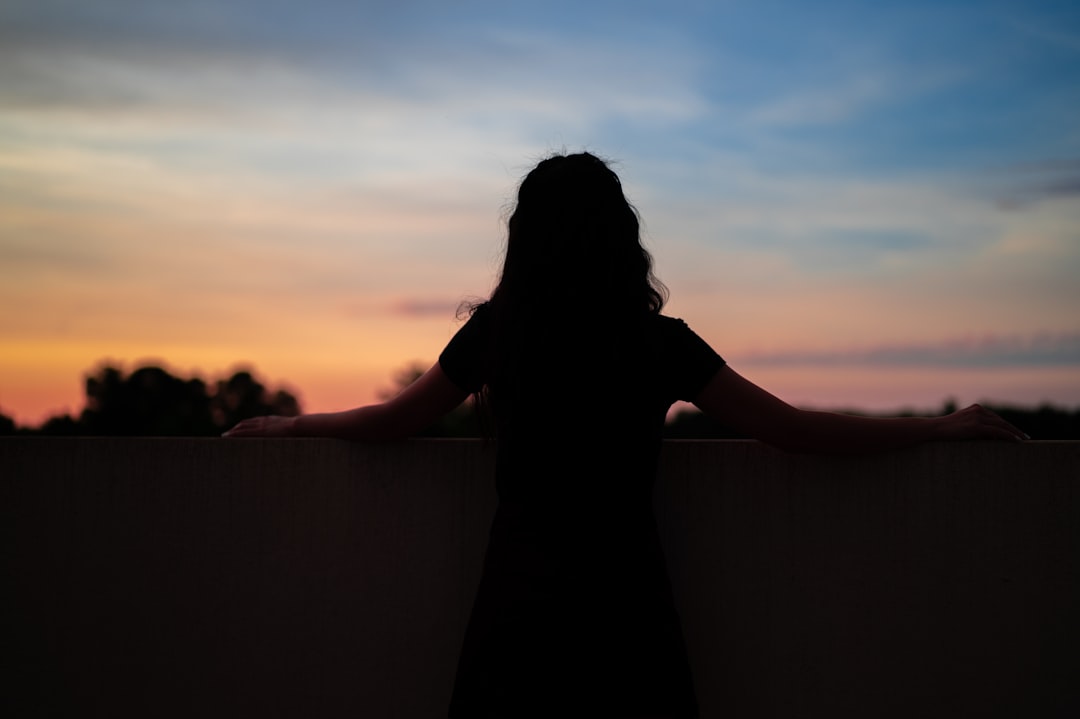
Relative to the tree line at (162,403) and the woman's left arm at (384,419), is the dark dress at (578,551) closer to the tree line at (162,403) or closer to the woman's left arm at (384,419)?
the woman's left arm at (384,419)

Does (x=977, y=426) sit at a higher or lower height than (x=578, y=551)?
higher

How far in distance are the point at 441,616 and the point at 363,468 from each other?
0.54m

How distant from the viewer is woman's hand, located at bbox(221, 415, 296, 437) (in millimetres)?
3232

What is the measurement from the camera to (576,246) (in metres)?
2.49

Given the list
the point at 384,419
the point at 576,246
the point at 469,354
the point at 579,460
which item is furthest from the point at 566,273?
the point at 384,419

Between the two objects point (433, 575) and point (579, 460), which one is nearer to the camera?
point (579, 460)

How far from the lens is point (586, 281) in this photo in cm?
247

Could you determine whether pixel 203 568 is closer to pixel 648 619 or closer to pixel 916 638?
pixel 648 619

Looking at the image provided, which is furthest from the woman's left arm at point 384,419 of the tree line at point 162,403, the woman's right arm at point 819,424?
the tree line at point 162,403

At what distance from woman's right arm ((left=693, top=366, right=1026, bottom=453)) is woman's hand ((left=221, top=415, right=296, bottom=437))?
57.0 inches

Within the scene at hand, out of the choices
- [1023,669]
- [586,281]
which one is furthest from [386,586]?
[1023,669]

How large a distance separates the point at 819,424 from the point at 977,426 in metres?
0.47

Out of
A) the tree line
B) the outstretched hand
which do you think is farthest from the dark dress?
the tree line

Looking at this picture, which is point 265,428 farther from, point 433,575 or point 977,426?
point 977,426
